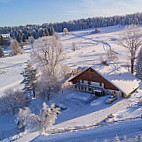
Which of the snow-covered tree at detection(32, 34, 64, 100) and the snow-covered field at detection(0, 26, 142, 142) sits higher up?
the snow-covered tree at detection(32, 34, 64, 100)

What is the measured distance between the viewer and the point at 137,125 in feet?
40.7

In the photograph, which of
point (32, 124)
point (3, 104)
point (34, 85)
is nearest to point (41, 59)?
point (34, 85)

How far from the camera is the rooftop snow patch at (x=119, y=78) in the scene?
977 inches

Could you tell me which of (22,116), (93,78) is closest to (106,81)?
(93,78)

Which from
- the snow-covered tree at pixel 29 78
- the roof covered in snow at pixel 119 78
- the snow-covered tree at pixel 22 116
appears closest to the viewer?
the snow-covered tree at pixel 22 116

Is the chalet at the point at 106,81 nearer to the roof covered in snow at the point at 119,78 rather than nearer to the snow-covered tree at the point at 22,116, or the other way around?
the roof covered in snow at the point at 119,78

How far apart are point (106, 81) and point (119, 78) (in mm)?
2609

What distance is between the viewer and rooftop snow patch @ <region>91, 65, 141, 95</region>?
24816 millimetres

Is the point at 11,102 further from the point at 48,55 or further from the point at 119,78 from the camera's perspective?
the point at 119,78

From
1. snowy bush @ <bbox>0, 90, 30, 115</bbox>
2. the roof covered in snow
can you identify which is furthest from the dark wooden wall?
snowy bush @ <bbox>0, 90, 30, 115</bbox>

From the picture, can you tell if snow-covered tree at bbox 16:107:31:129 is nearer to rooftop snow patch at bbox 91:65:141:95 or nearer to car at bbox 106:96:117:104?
car at bbox 106:96:117:104

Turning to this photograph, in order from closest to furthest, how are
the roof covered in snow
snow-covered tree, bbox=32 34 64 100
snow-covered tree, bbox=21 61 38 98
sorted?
the roof covered in snow, snow-covered tree, bbox=21 61 38 98, snow-covered tree, bbox=32 34 64 100

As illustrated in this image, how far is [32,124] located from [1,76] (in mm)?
33737

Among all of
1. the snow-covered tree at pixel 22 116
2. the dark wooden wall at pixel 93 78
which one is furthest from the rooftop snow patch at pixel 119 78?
the snow-covered tree at pixel 22 116
